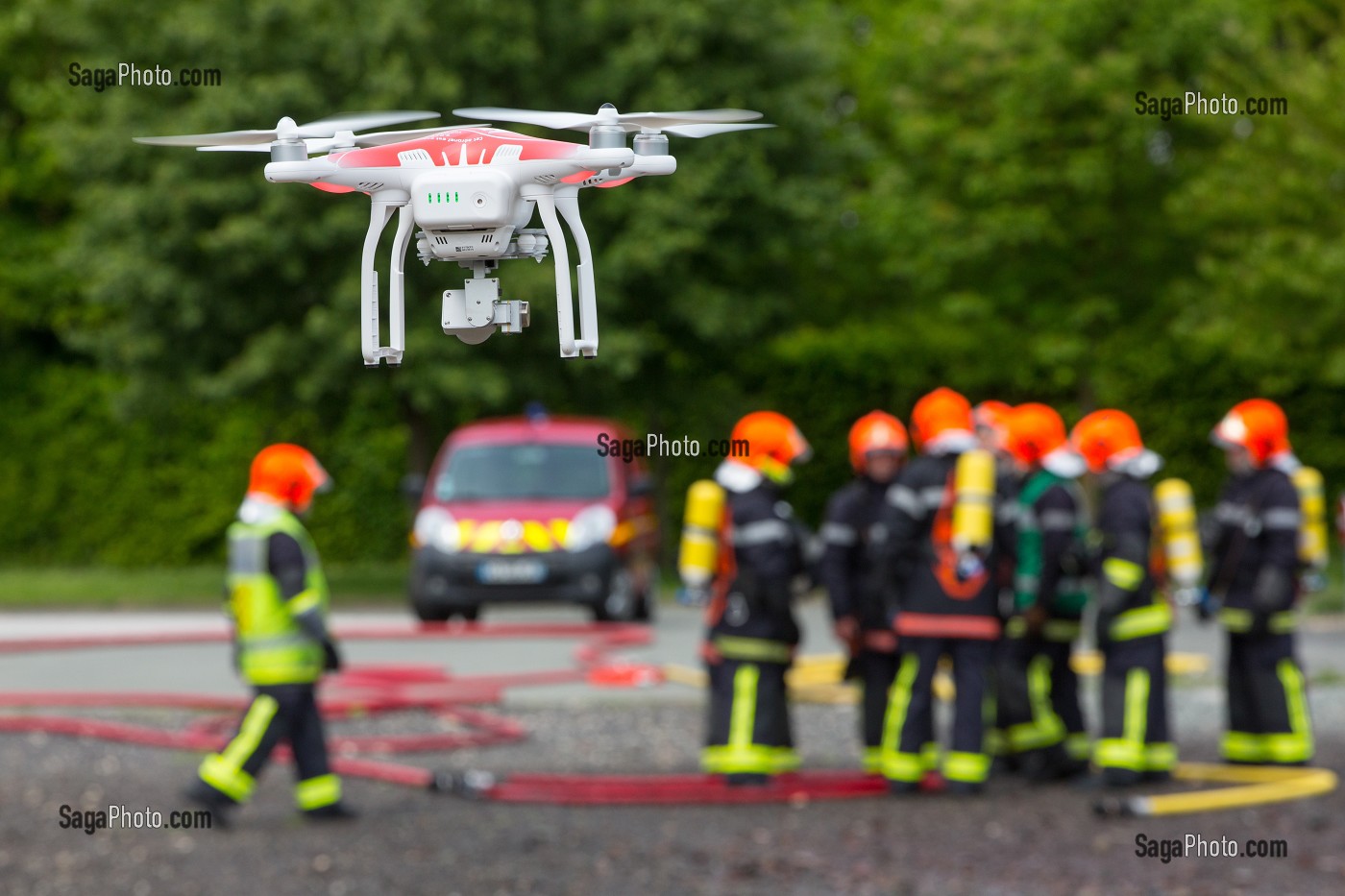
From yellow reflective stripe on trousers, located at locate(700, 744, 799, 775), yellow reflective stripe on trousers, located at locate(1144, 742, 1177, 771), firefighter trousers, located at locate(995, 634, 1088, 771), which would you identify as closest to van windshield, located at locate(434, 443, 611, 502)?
yellow reflective stripe on trousers, located at locate(700, 744, 799, 775)

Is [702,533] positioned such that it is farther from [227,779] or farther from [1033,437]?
[227,779]

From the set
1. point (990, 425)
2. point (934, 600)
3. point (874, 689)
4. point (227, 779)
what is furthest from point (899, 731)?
point (227, 779)

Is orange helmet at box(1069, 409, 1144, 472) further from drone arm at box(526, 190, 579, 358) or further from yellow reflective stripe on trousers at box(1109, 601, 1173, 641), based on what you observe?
drone arm at box(526, 190, 579, 358)

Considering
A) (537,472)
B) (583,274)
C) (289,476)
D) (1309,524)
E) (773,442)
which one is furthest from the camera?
(537,472)

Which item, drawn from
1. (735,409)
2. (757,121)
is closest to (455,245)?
(757,121)

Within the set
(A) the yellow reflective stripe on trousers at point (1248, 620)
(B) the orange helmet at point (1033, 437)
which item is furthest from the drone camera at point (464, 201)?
(A) the yellow reflective stripe on trousers at point (1248, 620)

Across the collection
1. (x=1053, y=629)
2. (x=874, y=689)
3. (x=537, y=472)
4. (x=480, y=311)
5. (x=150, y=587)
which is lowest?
(x=874, y=689)
